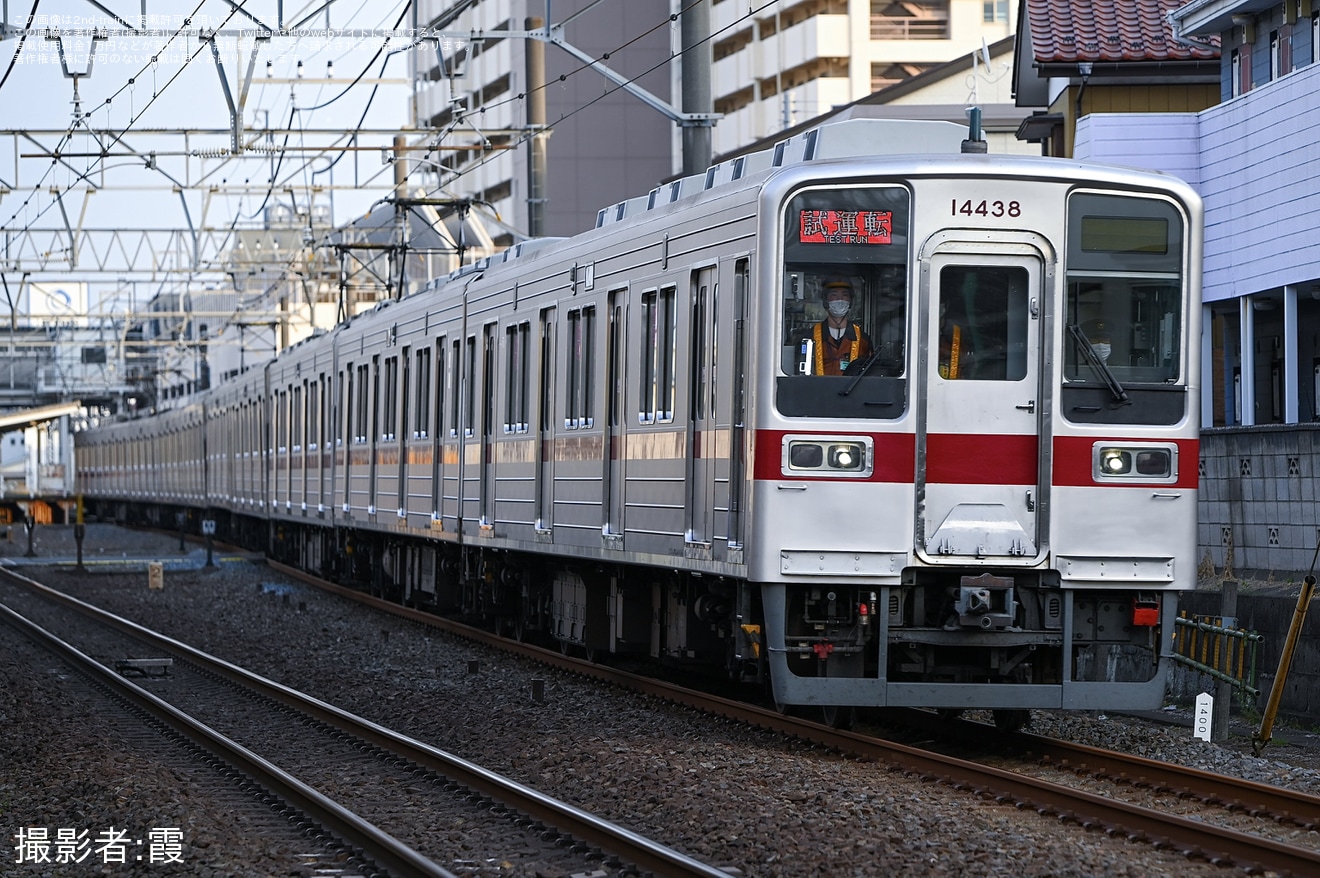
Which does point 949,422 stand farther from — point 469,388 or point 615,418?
point 469,388

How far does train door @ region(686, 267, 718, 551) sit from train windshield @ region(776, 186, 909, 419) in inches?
36.8

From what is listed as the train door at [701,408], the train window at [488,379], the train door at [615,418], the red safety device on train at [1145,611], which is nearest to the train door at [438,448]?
the train window at [488,379]

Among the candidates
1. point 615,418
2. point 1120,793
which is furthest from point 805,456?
point 615,418

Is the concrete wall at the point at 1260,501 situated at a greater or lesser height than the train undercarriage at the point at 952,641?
greater

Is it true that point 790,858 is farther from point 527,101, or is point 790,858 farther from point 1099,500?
point 527,101

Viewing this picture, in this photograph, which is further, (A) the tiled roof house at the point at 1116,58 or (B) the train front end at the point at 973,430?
(A) the tiled roof house at the point at 1116,58

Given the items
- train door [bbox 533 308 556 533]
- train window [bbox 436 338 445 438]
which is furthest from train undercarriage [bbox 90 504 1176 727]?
train window [bbox 436 338 445 438]

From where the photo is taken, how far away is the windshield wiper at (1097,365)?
10.1 m

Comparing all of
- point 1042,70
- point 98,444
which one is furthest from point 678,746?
point 98,444

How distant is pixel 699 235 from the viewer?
1116 cm

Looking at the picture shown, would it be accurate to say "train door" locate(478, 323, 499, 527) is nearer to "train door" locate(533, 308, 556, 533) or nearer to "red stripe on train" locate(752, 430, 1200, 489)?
"train door" locate(533, 308, 556, 533)

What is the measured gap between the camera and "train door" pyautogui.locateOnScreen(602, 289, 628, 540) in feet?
42.1

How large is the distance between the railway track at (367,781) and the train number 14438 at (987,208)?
368 centimetres

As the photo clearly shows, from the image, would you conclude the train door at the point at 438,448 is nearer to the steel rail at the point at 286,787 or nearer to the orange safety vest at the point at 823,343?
the steel rail at the point at 286,787
